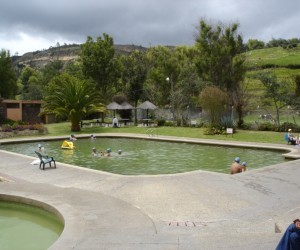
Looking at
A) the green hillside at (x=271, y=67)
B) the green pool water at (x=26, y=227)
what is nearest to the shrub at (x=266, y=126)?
the green hillside at (x=271, y=67)

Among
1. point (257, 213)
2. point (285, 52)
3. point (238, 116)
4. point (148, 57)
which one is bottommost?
point (257, 213)

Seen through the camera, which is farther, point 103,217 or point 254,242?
point 103,217

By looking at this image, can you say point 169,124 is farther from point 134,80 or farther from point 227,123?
point 134,80

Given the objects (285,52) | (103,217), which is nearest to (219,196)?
(103,217)

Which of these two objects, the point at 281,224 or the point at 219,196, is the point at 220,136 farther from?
the point at 281,224

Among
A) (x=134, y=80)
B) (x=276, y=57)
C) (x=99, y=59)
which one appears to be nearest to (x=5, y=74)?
(x=99, y=59)

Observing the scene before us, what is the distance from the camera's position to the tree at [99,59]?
40.8 m

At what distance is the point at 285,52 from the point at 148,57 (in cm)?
4815

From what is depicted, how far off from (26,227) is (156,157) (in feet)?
34.5

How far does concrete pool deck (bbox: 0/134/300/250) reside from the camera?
6184 mm

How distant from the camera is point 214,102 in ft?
94.1

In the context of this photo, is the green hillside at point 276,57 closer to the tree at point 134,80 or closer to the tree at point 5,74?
the tree at point 134,80

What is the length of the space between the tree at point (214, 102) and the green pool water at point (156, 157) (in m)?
6.69

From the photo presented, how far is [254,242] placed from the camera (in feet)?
19.7
